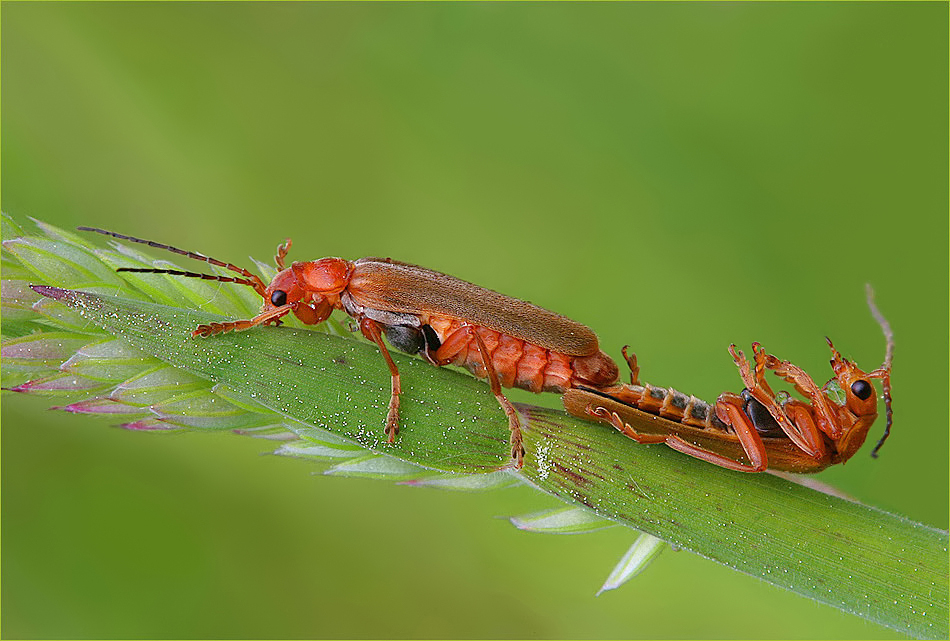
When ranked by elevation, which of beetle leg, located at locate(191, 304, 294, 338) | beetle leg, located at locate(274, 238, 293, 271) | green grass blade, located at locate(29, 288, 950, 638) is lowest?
green grass blade, located at locate(29, 288, 950, 638)

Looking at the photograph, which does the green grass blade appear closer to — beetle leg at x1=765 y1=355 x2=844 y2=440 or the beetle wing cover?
beetle leg at x1=765 y1=355 x2=844 y2=440

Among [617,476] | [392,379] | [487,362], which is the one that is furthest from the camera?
[487,362]

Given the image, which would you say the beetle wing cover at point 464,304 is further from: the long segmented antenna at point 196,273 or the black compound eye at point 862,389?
the black compound eye at point 862,389

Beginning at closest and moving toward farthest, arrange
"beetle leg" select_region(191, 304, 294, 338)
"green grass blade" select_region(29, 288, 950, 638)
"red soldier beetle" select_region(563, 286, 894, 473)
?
"green grass blade" select_region(29, 288, 950, 638), "beetle leg" select_region(191, 304, 294, 338), "red soldier beetle" select_region(563, 286, 894, 473)

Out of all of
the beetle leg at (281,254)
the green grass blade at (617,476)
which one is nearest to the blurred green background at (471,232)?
the beetle leg at (281,254)

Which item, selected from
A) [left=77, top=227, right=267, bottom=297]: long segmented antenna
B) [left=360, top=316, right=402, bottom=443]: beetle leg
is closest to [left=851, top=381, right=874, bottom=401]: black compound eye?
[left=360, top=316, right=402, bottom=443]: beetle leg

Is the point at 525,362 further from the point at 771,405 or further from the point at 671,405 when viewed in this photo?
the point at 771,405

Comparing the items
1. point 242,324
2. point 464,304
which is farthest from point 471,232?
point 242,324

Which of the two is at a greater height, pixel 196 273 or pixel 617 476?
pixel 196 273
